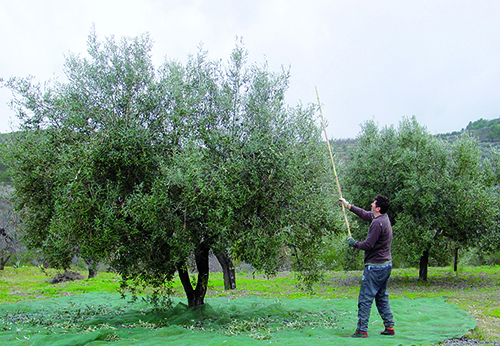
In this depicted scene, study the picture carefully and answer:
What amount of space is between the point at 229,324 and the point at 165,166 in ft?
15.4

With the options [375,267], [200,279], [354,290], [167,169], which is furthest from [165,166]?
[354,290]

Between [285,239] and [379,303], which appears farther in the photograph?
[285,239]

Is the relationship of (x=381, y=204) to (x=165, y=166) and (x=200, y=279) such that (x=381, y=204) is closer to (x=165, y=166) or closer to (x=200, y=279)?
(x=165, y=166)

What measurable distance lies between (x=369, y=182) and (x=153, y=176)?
15.6 m

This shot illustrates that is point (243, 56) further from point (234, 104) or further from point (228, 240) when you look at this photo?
point (228, 240)

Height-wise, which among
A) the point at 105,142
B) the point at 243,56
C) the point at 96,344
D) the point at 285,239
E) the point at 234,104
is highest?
the point at 243,56

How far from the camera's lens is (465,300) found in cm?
1659

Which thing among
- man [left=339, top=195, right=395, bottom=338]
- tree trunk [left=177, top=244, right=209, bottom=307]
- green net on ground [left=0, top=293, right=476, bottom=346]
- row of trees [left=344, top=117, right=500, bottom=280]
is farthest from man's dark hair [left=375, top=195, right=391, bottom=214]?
row of trees [left=344, top=117, right=500, bottom=280]

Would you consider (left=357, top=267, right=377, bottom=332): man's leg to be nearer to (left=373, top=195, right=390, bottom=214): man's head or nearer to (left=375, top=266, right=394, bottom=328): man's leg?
(left=375, top=266, right=394, bottom=328): man's leg

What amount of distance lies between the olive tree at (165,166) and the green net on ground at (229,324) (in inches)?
55.1

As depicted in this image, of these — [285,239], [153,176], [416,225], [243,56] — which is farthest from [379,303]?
[416,225]

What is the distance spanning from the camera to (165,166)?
9234 mm

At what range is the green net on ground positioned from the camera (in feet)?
28.0

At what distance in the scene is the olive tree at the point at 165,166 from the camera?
9305 mm
